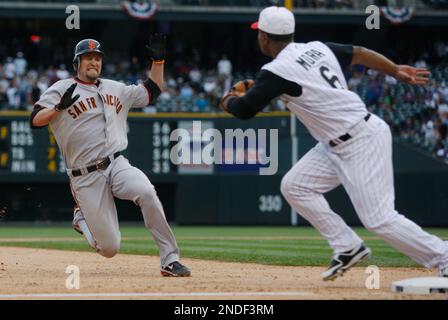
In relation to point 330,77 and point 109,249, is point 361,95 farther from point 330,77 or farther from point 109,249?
point 330,77

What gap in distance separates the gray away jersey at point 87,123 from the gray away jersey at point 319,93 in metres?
2.17

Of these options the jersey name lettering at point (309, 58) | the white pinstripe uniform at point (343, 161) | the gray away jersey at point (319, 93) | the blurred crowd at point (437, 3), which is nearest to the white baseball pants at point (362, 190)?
the white pinstripe uniform at point (343, 161)

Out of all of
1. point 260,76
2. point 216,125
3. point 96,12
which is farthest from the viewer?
point 96,12

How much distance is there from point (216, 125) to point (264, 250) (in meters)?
10.2

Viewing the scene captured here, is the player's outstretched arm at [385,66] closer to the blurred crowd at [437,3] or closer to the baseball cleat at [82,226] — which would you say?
the baseball cleat at [82,226]

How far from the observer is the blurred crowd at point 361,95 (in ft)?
78.4

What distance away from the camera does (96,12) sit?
1147 inches

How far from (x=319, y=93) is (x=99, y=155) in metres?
2.50

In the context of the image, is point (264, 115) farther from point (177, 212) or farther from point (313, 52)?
point (313, 52)

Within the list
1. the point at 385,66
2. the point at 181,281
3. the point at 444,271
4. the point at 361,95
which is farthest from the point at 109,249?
the point at 361,95

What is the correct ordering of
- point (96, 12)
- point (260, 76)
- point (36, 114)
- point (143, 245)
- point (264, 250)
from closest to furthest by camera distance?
point (260, 76), point (36, 114), point (264, 250), point (143, 245), point (96, 12)
